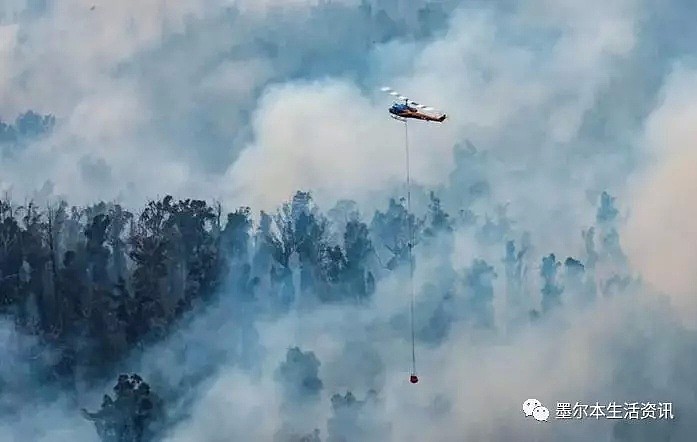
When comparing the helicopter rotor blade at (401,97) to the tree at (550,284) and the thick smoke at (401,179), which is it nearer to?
the thick smoke at (401,179)

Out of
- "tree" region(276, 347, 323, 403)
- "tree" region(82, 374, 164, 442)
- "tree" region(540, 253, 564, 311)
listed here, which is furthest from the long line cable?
"tree" region(82, 374, 164, 442)

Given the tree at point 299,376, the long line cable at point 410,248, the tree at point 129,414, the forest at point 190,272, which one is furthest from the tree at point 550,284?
the tree at point 129,414

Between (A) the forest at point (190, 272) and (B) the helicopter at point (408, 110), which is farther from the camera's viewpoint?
(B) the helicopter at point (408, 110)

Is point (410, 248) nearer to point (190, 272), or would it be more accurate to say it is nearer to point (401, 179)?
point (401, 179)

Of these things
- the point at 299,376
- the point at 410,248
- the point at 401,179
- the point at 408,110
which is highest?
the point at 408,110

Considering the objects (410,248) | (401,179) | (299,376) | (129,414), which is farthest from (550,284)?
(129,414)

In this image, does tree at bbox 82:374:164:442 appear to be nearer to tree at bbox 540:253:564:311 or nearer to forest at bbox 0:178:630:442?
forest at bbox 0:178:630:442
